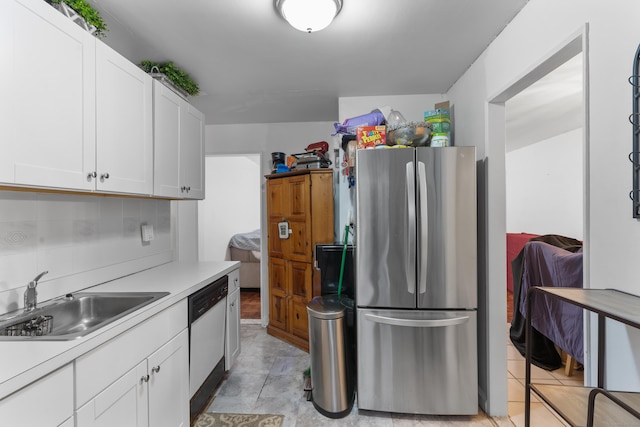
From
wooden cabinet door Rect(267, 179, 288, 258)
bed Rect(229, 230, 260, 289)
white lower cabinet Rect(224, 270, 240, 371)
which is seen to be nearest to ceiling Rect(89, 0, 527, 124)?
wooden cabinet door Rect(267, 179, 288, 258)

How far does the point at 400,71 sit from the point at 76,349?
2511 millimetres

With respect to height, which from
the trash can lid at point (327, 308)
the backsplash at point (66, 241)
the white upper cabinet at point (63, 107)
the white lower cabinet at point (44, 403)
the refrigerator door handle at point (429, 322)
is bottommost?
the refrigerator door handle at point (429, 322)

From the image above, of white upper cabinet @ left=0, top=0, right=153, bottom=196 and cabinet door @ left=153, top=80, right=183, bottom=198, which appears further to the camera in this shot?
cabinet door @ left=153, top=80, right=183, bottom=198

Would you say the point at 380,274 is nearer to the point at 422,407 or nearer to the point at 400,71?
the point at 422,407

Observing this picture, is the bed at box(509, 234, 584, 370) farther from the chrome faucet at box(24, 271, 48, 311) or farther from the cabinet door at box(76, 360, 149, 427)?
the chrome faucet at box(24, 271, 48, 311)

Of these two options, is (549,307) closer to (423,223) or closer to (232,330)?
(423,223)

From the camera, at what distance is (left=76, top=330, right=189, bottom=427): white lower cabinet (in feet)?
3.59

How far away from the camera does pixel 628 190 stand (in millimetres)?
1044

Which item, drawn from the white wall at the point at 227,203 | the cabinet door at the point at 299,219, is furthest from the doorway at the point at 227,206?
the cabinet door at the point at 299,219

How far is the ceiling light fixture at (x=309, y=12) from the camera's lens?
1.47m

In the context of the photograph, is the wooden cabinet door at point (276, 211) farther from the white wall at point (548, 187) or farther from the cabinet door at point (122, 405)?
the white wall at point (548, 187)

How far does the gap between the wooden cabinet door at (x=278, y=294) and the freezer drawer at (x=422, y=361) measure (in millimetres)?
1460

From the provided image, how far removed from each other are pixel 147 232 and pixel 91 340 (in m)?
1.39

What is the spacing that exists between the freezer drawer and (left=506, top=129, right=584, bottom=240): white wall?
3484 millimetres
